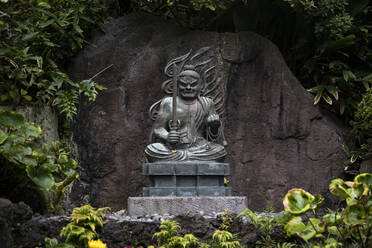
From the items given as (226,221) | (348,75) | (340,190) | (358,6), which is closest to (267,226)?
(226,221)

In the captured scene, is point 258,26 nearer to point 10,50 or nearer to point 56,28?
point 56,28

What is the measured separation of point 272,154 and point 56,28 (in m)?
4.04

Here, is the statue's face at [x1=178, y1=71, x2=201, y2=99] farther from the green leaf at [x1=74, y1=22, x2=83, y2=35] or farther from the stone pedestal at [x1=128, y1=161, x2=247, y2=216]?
the green leaf at [x1=74, y1=22, x2=83, y2=35]

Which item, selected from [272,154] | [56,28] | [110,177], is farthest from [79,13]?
[272,154]

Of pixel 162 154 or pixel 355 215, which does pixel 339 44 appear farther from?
pixel 355 215

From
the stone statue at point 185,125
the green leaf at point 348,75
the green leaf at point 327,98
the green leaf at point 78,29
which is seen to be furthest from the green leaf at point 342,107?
the green leaf at point 78,29

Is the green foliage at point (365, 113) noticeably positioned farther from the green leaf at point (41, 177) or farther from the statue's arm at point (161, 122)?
the green leaf at point (41, 177)

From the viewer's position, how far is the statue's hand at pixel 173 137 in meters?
6.84

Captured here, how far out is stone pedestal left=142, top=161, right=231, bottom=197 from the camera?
664cm

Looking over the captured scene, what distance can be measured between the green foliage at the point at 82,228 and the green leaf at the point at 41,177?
2.25 feet

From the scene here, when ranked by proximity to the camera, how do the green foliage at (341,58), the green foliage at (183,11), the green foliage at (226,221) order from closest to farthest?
the green foliage at (226,221) < the green foliage at (341,58) < the green foliage at (183,11)

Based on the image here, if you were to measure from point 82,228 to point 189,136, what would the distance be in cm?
244

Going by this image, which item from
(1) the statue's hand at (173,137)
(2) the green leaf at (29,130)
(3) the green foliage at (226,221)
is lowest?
(3) the green foliage at (226,221)

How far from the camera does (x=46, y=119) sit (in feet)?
26.0
